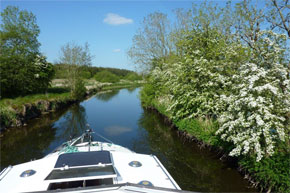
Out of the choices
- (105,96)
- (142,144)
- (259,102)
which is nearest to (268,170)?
(259,102)

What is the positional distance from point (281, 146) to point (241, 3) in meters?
9.08

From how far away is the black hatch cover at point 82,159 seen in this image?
160 inches

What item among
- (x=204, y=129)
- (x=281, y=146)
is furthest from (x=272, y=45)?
(x=204, y=129)

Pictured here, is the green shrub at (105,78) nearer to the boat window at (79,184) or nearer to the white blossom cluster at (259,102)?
the white blossom cluster at (259,102)

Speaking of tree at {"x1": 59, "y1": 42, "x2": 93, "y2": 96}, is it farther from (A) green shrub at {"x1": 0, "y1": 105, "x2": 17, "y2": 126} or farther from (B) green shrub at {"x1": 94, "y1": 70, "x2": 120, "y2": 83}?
(B) green shrub at {"x1": 94, "y1": 70, "x2": 120, "y2": 83}

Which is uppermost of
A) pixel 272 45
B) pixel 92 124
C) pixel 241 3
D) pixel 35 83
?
pixel 241 3

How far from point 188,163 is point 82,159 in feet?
19.8

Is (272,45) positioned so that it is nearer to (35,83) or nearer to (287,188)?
(287,188)

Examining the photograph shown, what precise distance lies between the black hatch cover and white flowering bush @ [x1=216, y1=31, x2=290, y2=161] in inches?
159

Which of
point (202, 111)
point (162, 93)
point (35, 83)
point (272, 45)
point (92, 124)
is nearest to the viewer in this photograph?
point (272, 45)

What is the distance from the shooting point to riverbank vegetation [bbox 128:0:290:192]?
6.12m

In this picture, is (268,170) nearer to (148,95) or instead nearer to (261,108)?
(261,108)

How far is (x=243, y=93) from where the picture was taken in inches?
253

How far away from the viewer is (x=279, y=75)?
6910 mm
